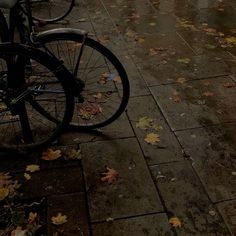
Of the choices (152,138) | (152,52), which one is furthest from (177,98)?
(152,52)

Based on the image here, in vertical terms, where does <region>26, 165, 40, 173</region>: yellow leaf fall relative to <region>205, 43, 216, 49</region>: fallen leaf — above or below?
below

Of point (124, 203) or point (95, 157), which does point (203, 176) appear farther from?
point (95, 157)

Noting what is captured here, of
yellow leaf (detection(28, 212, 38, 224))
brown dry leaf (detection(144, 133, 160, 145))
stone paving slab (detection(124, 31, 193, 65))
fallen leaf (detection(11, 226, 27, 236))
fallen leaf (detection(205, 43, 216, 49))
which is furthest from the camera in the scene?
fallen leaf (detection(205, 43, 216, 49))

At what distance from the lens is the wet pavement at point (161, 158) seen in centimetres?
307

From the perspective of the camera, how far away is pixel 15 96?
135 inches

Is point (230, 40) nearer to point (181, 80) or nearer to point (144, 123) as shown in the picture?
point (181, 80)

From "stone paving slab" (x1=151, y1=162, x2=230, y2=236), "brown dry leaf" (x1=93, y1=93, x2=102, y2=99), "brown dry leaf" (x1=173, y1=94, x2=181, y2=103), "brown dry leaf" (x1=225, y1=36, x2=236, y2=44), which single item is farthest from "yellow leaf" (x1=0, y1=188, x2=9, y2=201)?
"brown dry leaf" (x1=225, y1=36, x2=236, y2=44)

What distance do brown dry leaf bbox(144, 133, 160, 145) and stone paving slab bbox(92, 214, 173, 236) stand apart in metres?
0.99

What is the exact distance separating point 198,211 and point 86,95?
2.21 m

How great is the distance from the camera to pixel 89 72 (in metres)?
5.18

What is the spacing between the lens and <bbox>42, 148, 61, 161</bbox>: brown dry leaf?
371 centimetres

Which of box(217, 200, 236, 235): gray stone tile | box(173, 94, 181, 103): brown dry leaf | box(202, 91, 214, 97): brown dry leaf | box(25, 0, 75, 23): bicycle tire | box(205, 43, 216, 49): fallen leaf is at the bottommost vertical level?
box(202, 91, 214, 97): brown dry leaf

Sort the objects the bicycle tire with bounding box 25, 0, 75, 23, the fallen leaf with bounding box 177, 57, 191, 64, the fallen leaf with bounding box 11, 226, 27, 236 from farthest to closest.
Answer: the bicycle tire with bounding box 25, 0, 75, 23
the fallen leaf with bounding box 177, 57, 191, 64
the fallen leaf with bounding box 11, 226, 27, 236

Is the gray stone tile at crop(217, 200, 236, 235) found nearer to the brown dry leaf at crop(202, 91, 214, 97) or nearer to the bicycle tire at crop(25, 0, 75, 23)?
the brown dry leaf at crop(202, 91, 214, 97)
